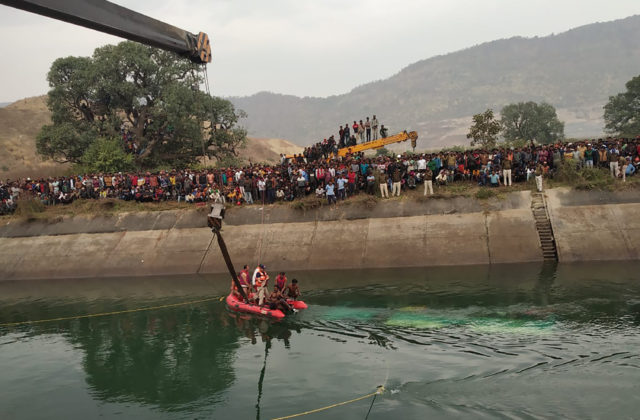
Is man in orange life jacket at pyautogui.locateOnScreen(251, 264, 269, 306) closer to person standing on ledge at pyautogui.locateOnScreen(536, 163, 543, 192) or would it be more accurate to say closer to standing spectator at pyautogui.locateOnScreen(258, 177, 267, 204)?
standing spectator at pyautogui.locateOnScreen(258, 177, 267, 204)

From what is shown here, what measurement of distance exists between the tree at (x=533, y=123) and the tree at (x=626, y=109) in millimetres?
13570

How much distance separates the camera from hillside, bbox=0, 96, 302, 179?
71.7 m

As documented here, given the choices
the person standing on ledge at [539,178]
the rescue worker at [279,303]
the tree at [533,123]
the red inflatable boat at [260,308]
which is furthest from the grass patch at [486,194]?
the tree at [533,123]

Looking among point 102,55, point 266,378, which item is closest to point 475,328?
point 266,378

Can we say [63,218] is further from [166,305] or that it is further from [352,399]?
[352,399]

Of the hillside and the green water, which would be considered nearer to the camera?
the green water

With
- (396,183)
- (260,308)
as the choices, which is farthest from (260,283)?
(396,183)

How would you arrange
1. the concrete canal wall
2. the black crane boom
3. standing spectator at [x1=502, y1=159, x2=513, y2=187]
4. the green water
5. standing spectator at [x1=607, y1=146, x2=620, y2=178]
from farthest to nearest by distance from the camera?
standing spectator at [x1=502, y1=159, x2=513, y2=187]
standing spectator at [x1=607, y1=146, x2=620, y2=178]
the concrete canal wall
the green water
the black crane boom

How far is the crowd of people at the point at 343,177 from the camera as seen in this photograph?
30.7 meters

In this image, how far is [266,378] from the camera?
52.5 ft

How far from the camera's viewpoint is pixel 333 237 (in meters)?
31.5

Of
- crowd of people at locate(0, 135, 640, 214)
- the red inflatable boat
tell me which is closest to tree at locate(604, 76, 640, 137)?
crowd of people at locate(0, 135, 640, 214)

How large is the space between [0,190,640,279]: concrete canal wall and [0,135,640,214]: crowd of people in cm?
143

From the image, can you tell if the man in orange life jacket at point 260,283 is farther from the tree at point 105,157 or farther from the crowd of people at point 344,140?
the tree at point 105,157
